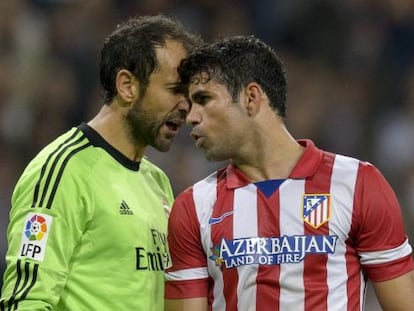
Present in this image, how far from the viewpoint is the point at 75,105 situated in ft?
26.6

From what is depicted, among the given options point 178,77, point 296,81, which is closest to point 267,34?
point 296,81

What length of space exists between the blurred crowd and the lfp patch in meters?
3.97

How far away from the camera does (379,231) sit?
366 cm

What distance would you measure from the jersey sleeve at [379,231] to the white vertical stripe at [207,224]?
1.58 ft

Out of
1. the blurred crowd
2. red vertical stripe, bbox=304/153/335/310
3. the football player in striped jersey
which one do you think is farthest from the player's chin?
the blurred crowd

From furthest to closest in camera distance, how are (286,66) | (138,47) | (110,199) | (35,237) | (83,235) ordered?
(286,66)
(138,47)
(110,199)
(83,235)
(35,237)

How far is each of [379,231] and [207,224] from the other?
0.57 m

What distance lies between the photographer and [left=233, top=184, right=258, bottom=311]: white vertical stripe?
146 inches

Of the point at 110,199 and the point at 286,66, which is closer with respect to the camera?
the point at 110,199

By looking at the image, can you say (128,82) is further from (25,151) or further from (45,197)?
(25,151)

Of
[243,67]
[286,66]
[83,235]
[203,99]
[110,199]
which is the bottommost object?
[83,235]

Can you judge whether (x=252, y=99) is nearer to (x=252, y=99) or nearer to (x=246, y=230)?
(x=252, y=99)

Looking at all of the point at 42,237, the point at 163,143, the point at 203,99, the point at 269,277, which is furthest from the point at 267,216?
the point at 42,237

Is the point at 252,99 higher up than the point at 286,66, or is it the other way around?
the point at 286,66
